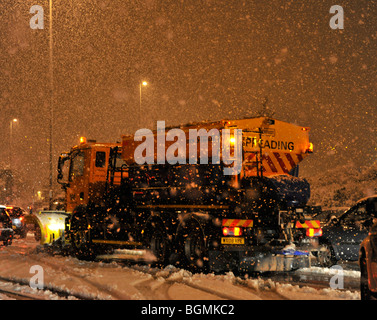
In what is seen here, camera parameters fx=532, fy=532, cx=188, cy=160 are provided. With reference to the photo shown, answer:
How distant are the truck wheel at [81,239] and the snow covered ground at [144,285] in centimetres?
230

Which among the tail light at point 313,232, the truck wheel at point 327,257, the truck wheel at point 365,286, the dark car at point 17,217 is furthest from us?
the dark car at point 17,217

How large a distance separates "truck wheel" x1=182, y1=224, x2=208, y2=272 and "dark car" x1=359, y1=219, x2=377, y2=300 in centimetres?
457

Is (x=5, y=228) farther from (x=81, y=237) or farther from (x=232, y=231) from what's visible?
(x=232, y=231)

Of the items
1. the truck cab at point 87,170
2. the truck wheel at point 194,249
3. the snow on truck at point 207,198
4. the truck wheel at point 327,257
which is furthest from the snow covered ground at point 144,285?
the truck cab at point 87,170

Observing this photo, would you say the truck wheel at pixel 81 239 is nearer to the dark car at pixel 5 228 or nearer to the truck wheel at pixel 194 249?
the truck wheel at pixel 194 249

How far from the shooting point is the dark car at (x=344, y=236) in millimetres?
11398

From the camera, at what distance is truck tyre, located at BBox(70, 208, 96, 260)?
1452cm

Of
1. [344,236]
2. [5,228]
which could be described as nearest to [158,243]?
[344,236]

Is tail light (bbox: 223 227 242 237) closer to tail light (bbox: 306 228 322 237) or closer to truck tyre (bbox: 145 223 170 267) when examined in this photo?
tail light (bbox: 306 228 322 237)

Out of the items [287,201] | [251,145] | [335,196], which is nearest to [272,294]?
[287,201]

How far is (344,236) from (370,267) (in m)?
5.33

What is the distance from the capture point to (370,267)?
6395mm

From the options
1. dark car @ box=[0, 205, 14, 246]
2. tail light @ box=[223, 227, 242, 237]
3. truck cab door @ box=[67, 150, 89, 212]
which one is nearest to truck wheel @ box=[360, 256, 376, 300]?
tail light @ box=[223, 227, 242, 237]

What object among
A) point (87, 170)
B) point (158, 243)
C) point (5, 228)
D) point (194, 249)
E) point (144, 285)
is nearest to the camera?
point (144, 285)
